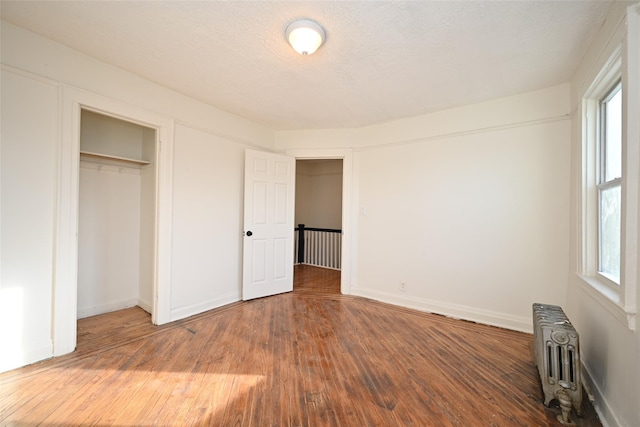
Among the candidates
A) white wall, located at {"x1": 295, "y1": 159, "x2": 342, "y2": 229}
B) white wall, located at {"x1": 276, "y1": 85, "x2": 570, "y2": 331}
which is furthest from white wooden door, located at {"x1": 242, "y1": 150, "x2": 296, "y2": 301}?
white wall, located at {"x1": 295, "y1": 159, "x2": 342, "y2": 229}

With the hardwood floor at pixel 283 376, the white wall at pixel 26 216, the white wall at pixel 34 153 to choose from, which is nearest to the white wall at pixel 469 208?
the hardwood floor at pixel 283 376

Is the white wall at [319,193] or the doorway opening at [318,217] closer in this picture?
the doorway opening at [318,217]

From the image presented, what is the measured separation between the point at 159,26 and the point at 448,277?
377 centimetres

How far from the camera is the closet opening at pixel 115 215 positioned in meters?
3.04

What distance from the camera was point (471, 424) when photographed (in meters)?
1.58

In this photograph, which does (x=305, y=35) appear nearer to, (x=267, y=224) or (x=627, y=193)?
(x=627, y=193)

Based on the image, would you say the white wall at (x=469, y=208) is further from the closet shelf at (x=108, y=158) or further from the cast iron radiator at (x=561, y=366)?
the closet shelf at (x=108, y=158)

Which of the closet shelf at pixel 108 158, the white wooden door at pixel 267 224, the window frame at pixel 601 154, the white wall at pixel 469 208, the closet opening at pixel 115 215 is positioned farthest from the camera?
the white wooden door at pixel 267 224

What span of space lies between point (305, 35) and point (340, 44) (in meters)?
0.32

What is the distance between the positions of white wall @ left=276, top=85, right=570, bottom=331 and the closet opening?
103 inches

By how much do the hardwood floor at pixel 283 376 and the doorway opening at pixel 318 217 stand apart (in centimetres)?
273

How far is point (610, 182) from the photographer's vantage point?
1849mm

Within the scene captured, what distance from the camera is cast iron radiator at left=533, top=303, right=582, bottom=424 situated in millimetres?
1626

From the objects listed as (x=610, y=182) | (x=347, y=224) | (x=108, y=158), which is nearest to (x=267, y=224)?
(x=347, y=224)
